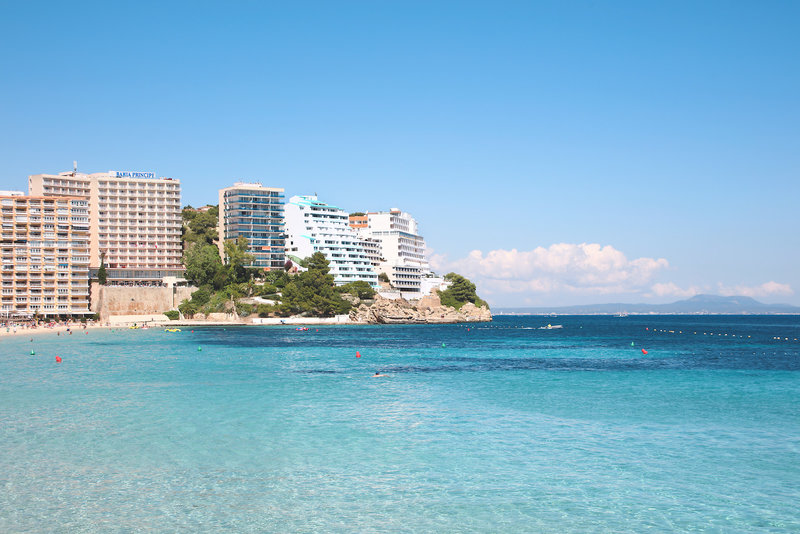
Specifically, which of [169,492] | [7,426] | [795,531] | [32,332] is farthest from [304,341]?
[795,531]

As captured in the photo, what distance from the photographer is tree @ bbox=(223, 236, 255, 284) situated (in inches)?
5448

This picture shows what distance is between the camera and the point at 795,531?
17.0 meters

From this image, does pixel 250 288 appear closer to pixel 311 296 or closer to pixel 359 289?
pixel 311 296

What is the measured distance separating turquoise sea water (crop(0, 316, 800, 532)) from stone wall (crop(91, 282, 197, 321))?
84287 mm

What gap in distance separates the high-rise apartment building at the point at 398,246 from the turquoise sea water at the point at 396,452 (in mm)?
118804

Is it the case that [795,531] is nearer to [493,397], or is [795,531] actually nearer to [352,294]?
[493,397]

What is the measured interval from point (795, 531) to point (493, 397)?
852 inches

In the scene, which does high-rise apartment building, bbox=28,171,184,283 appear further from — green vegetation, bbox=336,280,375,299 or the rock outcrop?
the rock outcrop

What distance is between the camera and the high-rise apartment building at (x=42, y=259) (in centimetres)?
12719

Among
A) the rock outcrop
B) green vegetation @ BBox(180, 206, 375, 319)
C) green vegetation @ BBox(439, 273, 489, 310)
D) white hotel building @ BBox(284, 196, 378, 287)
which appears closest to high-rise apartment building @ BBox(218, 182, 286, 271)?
white hotel building @ BBox(284, 196, 378, 287)

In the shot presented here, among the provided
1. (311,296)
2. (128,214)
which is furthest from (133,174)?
(311,296)

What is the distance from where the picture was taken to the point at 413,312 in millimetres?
154375

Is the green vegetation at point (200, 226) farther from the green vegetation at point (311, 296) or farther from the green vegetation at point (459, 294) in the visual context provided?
the green vegetation at point (459, 294)

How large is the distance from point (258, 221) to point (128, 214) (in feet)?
99.1
